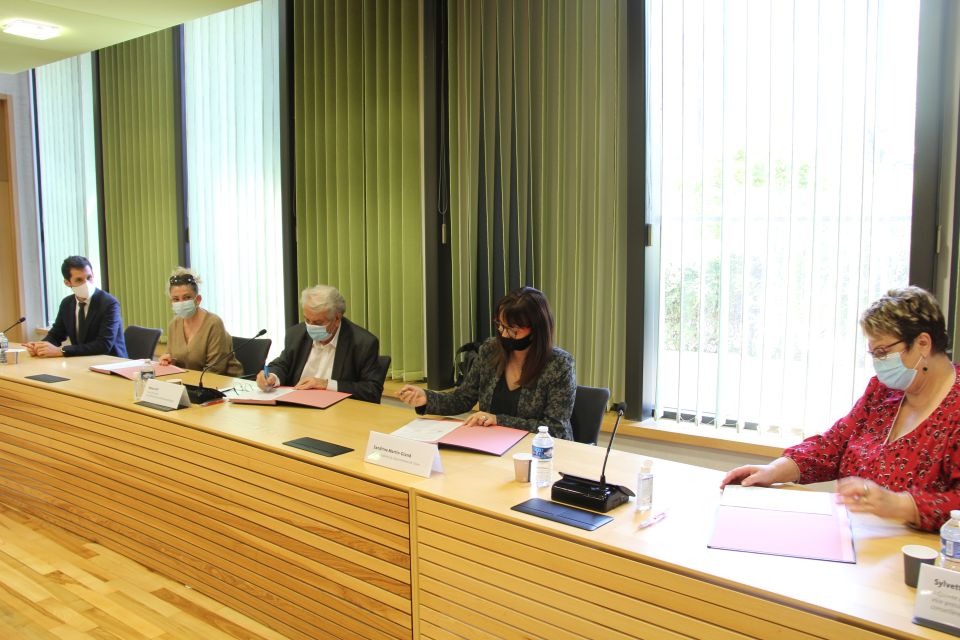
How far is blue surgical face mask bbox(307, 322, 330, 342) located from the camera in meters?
3.40

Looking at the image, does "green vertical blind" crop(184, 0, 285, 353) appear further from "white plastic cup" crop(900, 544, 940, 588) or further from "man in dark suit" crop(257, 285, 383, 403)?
"white plastic cup" crop(900, 544, 940, 588)

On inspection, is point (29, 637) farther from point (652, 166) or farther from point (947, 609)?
point (652, 166)

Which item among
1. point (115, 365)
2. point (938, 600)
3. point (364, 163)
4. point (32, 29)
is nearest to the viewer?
point (938, 600)

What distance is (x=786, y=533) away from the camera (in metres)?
1.60

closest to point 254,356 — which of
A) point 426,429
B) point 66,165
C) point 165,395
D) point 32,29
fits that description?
point 165,395

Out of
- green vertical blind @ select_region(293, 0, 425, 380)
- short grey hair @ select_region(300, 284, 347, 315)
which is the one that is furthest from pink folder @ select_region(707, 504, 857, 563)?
green vertical blind @ select_region(293, 0, 425, 380)

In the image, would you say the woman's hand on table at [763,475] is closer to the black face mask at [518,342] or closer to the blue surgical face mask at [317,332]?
the black face mask at [518,342]

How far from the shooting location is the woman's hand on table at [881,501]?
1593 millimetres

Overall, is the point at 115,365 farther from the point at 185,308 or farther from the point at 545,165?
the point at 545,165

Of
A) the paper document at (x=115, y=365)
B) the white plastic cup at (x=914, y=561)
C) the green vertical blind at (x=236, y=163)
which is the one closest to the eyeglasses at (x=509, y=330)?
the white plastic cup at (x=914, y=561)

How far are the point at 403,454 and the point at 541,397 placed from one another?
73 cm

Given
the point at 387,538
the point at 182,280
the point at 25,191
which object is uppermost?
the point at 25,191

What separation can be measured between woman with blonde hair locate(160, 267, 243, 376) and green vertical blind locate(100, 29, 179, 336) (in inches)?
81.6

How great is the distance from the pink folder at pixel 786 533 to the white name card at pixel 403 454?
788mm
